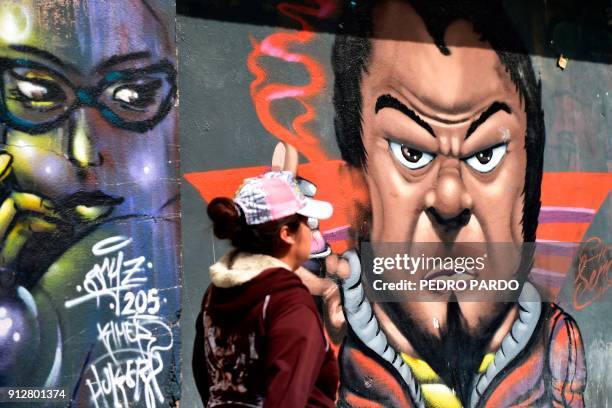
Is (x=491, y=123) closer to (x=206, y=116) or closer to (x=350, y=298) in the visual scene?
(x=350, y=298)

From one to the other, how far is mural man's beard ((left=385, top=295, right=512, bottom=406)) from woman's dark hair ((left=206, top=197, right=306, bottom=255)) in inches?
143

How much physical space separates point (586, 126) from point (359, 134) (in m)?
1.98

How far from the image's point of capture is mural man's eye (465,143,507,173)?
6.62 metres

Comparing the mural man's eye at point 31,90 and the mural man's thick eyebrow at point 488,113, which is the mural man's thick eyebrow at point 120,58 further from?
the mural man's thick eyebrow at point 488,113

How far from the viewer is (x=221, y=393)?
2.85 metres

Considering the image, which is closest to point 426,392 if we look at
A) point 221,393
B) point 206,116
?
point 206,116

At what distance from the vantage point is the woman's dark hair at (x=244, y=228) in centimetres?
285

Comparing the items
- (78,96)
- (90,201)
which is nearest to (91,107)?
(78,96)

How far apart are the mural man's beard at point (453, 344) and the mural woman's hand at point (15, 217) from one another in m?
→ 2.53

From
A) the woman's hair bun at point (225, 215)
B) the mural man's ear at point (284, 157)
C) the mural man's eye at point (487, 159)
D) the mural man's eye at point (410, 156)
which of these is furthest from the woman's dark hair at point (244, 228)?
the mural man's eye at point (487, 159)

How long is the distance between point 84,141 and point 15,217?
0.63 m

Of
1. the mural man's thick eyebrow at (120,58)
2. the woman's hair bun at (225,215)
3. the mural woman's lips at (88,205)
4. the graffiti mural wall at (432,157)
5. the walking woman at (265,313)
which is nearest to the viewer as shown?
the walking woman at (265,313)

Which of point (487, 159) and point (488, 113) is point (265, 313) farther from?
point (488, 113)

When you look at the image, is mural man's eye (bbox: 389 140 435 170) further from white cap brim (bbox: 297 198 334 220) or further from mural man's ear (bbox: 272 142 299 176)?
white cap brim (bbox: 297 198 334 220)
